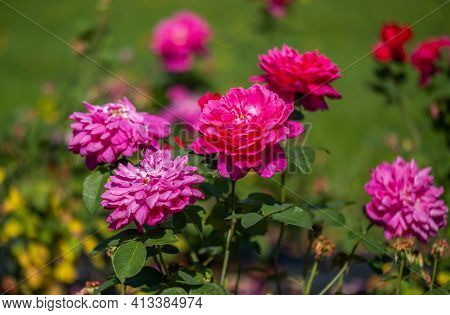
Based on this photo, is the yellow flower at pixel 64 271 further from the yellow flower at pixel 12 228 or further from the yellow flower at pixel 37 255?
the yellow flower at pixel 12 228

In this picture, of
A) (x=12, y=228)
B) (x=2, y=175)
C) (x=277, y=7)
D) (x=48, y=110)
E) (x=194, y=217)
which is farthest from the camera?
(x=277, y=7)

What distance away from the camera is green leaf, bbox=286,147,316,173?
1.28 m

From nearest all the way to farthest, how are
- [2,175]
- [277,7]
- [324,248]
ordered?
[324,248] → [2,175] → [277,7]

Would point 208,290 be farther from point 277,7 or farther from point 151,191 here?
point 277,7

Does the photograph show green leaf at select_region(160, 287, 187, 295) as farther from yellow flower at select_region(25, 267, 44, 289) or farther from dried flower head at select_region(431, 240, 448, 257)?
yellow flower at select_region(25, 267, 44, 289)

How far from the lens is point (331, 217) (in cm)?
137

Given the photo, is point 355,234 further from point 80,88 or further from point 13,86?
point 13,86

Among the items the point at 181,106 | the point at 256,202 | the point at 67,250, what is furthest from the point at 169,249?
the point at 181,106

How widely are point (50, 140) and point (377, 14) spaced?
5.81 meters

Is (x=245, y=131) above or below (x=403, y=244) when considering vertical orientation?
above

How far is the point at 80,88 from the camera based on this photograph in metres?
2.81

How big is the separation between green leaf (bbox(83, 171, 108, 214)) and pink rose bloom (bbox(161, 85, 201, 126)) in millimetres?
1426

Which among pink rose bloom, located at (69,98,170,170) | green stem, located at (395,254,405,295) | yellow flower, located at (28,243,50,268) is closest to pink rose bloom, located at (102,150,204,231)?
pink rose bloom, located at (69,98,170,170)

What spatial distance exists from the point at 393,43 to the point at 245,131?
152cm
